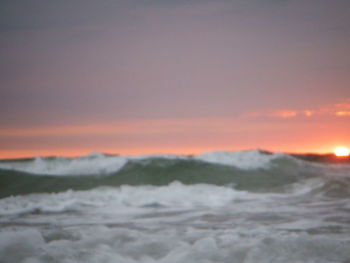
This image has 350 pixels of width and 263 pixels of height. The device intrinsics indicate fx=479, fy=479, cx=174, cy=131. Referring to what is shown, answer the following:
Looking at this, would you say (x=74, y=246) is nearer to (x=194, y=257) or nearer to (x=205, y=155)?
(x=194, y=257)

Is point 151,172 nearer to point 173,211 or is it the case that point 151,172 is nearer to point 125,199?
point 125,199

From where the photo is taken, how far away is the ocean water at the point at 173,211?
423 centimetres

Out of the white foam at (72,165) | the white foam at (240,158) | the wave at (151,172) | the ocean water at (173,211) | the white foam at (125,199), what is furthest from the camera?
the white foam at (240,158)

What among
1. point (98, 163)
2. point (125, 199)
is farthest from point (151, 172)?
point (125, 199)

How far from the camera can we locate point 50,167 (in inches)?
542

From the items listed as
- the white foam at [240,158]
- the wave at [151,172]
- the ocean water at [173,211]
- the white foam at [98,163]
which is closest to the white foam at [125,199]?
the ocean water at [173,211]

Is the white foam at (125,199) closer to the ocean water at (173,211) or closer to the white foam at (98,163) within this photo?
the ocean water at (173,211)

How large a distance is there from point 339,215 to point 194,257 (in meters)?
3.03

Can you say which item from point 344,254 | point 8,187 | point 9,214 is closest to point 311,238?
point 344,254

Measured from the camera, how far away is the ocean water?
4.23 metres

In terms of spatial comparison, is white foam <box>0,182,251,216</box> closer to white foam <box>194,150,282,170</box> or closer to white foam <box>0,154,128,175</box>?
white foam <box>0,154,128,175</box>

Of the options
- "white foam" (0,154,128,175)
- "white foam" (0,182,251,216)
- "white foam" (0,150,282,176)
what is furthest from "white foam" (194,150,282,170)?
"white foam" (0,182,251,216)

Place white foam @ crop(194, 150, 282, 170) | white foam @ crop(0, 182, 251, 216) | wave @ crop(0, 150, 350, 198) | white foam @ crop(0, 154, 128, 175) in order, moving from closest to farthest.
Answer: white foam @ crop(0, 182, 251, 216) → wave @ crop(0, 150, 350, 198) → white foam @ crop(0, 154, 128, 175) → white foam @ crop(194, 150, 282, 170)

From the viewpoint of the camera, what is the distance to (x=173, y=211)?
7438mm
